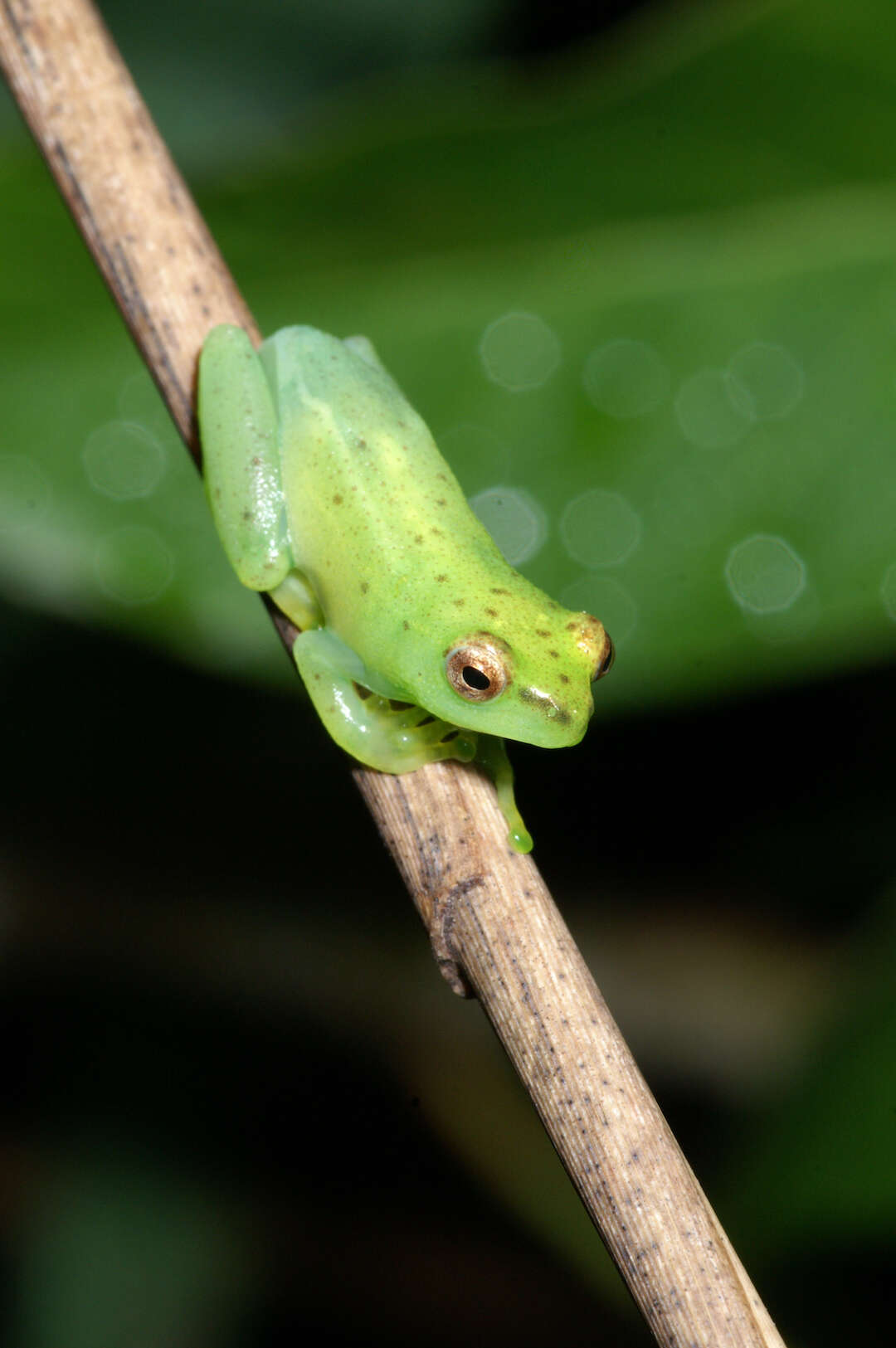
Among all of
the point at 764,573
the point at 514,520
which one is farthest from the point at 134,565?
the point at 764,573

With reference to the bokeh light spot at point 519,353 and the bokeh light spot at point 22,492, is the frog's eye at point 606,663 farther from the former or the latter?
the bokeh light spot at point 22,492

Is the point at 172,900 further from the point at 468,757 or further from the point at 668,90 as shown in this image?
→ the point at 668,90

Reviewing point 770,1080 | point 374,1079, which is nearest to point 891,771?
point 770,1080

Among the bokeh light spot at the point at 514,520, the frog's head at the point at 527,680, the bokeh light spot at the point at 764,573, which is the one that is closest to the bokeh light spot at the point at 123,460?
the bokeh light spot at the point at 514,520

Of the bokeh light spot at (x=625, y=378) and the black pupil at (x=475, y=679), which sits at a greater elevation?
A: the bokeh light spot at (x=625, y=378)

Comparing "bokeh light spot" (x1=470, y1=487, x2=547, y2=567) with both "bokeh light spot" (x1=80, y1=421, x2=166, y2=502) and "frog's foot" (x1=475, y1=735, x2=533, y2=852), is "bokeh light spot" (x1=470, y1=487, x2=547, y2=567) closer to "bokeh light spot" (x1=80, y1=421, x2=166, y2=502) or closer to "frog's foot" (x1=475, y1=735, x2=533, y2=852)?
"frog's foot" (x1=475, y1=735, x2=533, y2=852)

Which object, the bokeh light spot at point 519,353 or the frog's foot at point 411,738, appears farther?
the bokeh light spot at point 519,353

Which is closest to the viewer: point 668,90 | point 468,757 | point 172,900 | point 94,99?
point 468,757
